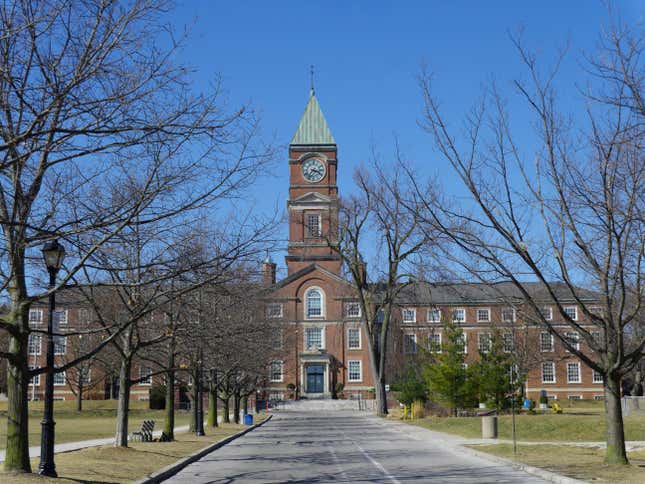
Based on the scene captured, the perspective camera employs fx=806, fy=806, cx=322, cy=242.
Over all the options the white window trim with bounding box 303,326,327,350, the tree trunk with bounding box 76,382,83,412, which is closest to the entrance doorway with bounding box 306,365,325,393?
the white window trim with bounding box 303,326,327,350

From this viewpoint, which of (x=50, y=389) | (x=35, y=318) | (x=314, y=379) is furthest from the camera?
(x=314, y=379)

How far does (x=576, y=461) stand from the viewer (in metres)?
17.8

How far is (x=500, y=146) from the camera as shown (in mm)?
15633

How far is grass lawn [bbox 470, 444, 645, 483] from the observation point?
47.7 feet

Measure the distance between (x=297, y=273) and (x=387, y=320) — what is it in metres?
36.0

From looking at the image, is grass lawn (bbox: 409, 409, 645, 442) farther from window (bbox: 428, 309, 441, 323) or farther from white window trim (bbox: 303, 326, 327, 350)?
white window trim (bbox: 303, 326, 327, 350)

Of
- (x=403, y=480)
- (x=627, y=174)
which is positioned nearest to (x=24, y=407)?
(x=403, y=480)

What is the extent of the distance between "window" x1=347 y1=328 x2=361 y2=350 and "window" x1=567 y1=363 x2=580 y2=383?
22.7 metres

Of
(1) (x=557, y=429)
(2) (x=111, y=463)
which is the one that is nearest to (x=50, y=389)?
(2) (x=111, y=463)

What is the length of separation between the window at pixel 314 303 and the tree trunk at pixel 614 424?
71.9 m

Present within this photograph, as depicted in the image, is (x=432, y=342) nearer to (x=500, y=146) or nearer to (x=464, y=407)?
(x=464, y=407)

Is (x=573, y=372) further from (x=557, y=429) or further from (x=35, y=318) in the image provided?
(x=35, y=318)

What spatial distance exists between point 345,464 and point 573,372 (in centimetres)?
7317

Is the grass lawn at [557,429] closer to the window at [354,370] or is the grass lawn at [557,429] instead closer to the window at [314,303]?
the window at [354,370]
